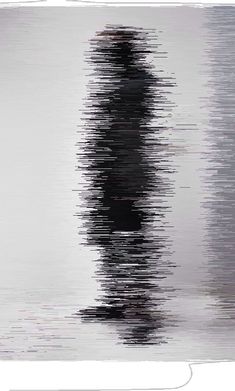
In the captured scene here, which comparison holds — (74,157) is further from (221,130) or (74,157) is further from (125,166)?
(221,130)

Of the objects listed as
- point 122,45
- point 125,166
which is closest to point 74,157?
point 125,166

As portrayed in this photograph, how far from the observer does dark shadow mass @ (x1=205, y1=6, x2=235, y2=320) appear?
1.38 m

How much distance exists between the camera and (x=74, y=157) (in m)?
1.38

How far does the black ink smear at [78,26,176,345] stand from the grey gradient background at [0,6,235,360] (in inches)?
1.0

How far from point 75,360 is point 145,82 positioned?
0.65 m

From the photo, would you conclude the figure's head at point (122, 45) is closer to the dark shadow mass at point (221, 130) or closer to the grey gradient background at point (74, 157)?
the grey gradient background at point (74, 157)

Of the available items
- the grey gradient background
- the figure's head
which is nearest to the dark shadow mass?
the grey gradient background

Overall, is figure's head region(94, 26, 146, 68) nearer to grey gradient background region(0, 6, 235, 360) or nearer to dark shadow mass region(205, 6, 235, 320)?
grey gradient background region(0, 6, 235, 360)

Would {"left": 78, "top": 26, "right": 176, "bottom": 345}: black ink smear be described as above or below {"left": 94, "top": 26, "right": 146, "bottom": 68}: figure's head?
below

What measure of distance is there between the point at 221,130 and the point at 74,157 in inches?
13.1

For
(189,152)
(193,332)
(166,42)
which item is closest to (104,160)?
(189,152)

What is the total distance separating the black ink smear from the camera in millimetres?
1377

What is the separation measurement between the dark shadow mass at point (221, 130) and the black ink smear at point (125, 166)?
0.33 feet

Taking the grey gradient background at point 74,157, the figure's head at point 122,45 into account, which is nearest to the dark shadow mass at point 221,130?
the grey gradient background at point 74,157
